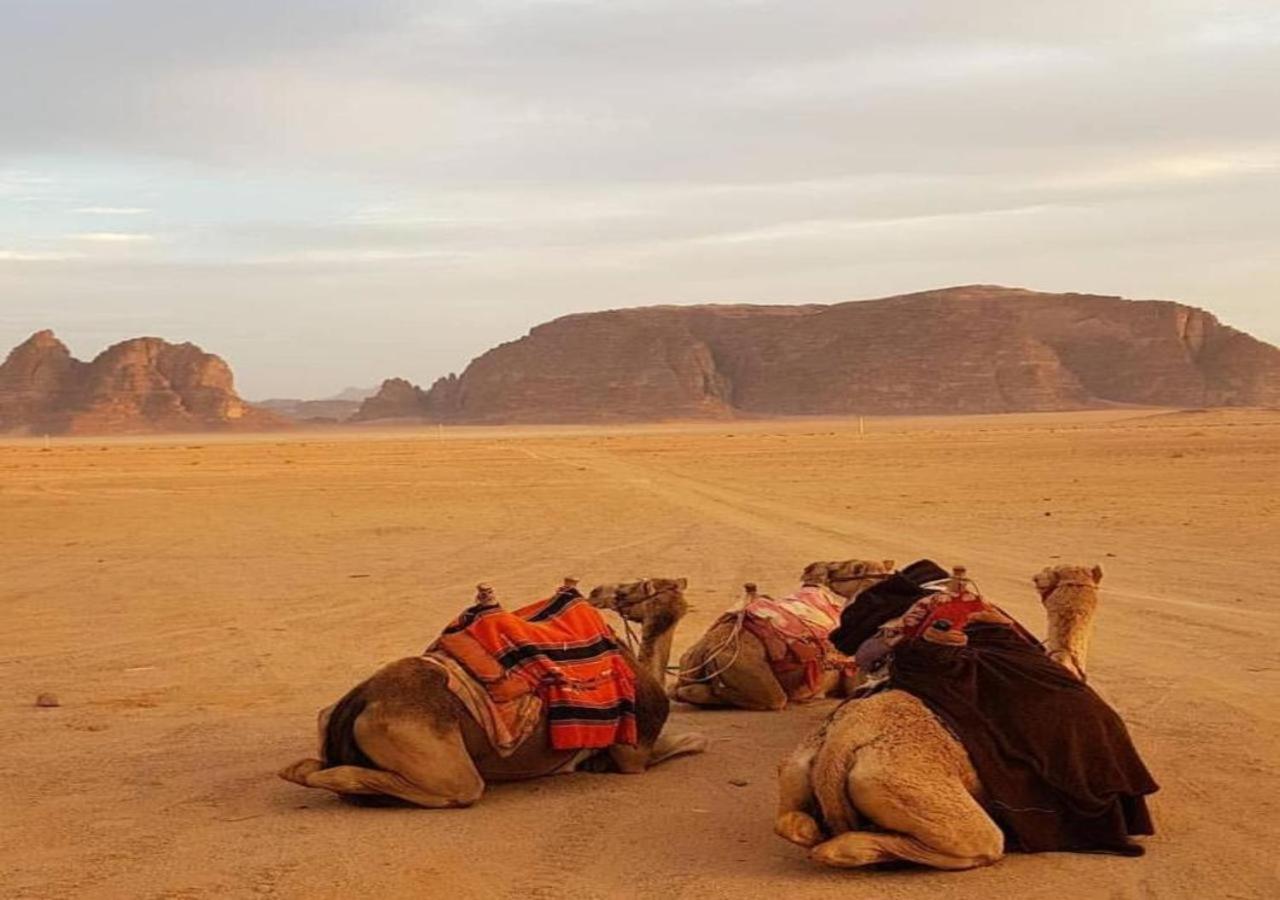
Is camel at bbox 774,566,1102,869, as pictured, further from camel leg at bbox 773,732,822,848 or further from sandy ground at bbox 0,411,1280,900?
sandy ground at bbox 0,411,1280,900

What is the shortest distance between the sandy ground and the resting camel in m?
0.14

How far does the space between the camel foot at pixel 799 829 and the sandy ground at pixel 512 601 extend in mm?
147

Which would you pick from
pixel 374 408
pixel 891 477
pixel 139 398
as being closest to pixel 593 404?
pixel 374 408

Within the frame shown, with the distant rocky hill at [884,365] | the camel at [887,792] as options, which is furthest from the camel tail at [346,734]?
the distant rocky hill at [884,365]

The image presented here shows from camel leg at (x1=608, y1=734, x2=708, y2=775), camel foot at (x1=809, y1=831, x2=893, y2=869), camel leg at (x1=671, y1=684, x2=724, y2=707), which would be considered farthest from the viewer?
camel leg at (x1=671, y1=684, x2=724, y2=707)

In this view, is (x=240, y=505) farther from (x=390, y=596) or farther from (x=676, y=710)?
(x=676, y=710)

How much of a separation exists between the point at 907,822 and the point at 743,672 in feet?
10.9

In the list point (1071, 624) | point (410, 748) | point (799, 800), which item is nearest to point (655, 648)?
point (410, 748)

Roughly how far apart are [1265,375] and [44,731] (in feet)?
561

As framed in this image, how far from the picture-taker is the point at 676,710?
9430mm

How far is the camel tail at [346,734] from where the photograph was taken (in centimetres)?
696

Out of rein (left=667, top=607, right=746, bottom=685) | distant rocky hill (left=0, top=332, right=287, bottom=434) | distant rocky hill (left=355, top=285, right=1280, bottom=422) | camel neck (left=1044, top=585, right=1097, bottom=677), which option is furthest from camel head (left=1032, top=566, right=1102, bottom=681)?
distant rocky hill (left=355, top=285, right=1280, bottom=422)

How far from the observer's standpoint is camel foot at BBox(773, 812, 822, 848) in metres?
6.00

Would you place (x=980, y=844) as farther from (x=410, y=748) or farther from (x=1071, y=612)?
(x=410, y=748)
